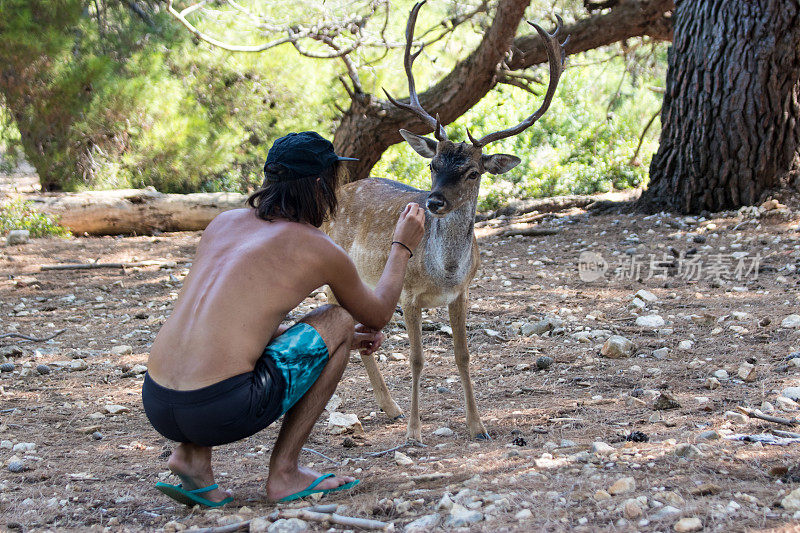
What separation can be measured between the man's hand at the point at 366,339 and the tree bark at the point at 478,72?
7527mm

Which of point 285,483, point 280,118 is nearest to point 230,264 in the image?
point 285,483

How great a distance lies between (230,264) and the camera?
3.30 meters

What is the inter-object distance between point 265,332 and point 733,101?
7393 millimetres

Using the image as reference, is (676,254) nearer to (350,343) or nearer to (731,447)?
(731,447)

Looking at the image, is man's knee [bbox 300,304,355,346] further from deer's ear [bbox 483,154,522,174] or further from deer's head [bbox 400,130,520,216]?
deer's ear [bbox 483,154,522,174]

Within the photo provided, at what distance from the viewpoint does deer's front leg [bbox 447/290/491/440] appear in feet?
15.1

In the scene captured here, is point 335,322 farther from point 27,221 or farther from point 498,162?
point 27,221

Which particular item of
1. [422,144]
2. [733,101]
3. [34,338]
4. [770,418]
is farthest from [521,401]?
[733,101]

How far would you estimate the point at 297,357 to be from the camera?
11.2 feet

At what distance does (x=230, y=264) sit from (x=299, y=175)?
525mm

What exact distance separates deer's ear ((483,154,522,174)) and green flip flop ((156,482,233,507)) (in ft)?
9.34

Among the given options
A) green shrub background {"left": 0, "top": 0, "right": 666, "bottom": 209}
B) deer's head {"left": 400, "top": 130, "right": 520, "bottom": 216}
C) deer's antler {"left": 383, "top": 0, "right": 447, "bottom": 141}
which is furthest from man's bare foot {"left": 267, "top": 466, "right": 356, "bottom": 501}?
green shrub background {"left": 0, "top": 0, "right": 666, "bottom": 209}

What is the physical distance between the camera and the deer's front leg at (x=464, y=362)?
4598mm

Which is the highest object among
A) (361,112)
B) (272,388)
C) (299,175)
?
(361,112)
